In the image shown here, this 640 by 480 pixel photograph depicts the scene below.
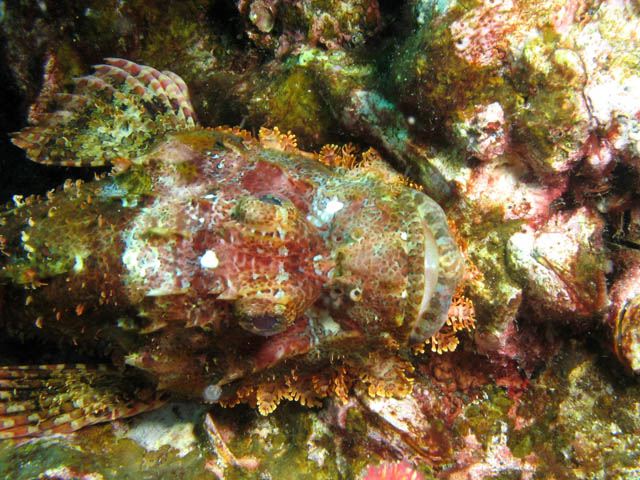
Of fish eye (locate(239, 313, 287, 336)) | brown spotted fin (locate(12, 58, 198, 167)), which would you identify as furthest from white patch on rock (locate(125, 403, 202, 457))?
brown spotted fin (locate(12, 58, 198, 167))

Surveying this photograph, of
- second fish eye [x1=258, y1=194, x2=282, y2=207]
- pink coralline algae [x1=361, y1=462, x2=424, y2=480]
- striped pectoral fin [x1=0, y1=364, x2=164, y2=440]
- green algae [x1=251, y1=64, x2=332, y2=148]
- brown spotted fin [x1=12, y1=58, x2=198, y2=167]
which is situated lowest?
striped pectoral fin [x1=0, y1=364, x2=164, y2=440]

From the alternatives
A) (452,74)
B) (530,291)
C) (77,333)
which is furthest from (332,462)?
(452,74)

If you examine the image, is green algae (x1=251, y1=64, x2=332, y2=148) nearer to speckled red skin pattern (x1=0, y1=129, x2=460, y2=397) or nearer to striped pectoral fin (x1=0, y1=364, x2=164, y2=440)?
speckled red skin pattern (x1=0, y1=129, x2=460, y2=397)

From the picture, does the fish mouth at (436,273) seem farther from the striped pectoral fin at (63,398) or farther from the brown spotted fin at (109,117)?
the brown spotted fin at (109,117)

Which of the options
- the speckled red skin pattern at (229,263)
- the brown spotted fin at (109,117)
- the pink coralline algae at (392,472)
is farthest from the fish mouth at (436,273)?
the brown spotted fin at (109,117)

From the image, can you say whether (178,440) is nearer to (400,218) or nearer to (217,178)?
(217,178)

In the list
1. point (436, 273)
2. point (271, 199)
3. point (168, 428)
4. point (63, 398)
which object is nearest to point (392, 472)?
point (436, 273)
